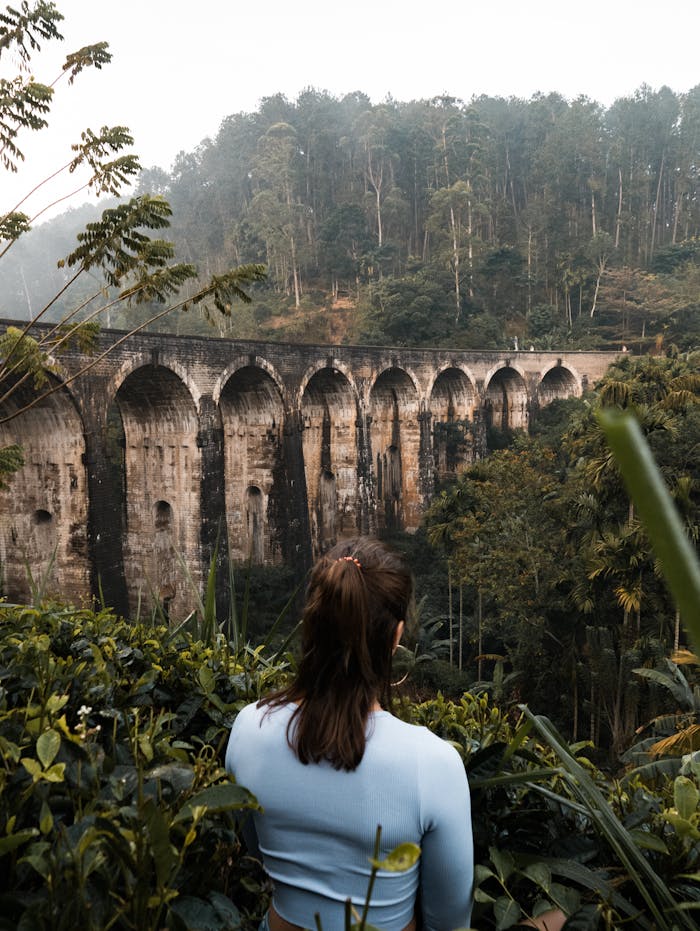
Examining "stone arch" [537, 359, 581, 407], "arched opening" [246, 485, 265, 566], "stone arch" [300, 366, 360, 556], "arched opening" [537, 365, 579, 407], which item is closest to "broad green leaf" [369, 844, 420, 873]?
"arched opening" [246, 485, 265, 566]

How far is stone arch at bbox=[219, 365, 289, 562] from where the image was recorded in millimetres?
17062

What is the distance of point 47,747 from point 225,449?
17.0 m

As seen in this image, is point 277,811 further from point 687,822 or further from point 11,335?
point 11,335

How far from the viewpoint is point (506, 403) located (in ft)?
91.8

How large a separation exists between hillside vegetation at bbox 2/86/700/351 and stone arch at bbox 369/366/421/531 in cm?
911

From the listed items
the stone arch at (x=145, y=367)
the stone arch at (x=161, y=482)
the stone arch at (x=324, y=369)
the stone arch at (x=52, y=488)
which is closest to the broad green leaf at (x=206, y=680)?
the stone arch at (x=52, y=488)

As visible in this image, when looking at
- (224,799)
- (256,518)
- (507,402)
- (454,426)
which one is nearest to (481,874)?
(224,799)

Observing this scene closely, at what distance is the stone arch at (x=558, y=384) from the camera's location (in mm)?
28422

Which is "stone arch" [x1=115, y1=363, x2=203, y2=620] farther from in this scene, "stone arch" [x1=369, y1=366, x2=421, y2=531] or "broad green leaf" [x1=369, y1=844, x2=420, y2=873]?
"broad green leaf" [x1=369, y1=844, x2=420, y2=873]

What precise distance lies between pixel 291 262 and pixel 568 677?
3160 centimetres

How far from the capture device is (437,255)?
1531 inches

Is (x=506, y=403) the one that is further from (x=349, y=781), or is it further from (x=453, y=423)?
(x=349, y=781)

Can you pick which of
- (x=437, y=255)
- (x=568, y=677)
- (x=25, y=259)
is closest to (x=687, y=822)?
(x=568, y=677)

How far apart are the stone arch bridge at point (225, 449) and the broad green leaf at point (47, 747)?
5.13 metres
